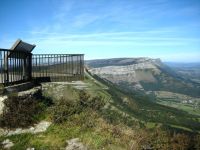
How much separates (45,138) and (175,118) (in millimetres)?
192058

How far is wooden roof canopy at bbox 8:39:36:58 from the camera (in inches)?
620

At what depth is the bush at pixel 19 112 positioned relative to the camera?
13789mm

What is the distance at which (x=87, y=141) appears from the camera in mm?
12633

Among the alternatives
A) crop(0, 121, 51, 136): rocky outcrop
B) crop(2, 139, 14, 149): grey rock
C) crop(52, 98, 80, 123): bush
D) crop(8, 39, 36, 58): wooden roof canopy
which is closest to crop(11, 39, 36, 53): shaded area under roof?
crop(8, 39, 36, 58): wooden roof canopy

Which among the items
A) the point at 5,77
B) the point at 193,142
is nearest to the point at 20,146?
the point at 5,77

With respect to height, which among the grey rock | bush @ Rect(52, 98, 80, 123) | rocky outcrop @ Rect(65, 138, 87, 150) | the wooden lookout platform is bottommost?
rocky outcrop @ Rect(65, 138, 87, 150)

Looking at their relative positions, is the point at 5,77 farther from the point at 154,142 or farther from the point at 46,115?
the point at 154,142

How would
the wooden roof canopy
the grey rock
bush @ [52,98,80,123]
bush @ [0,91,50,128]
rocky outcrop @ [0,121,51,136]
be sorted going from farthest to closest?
the wooden roof canopy < bush @ [52,98,80,123] < bush @ [0,91,50,128] < rocky outcrop @ [0,121,51,136] < the grey rock

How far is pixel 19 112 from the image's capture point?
14.2m

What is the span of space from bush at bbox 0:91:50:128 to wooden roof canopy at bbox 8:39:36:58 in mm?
2797

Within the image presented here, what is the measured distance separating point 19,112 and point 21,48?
4805 millimetres

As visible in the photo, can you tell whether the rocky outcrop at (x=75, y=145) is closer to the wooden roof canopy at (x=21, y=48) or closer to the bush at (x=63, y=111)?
the bush at (x=63, y=111)

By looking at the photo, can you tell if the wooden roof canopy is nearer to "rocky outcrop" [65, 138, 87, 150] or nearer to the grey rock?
the grey rock

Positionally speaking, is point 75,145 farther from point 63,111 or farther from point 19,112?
point 19,112
